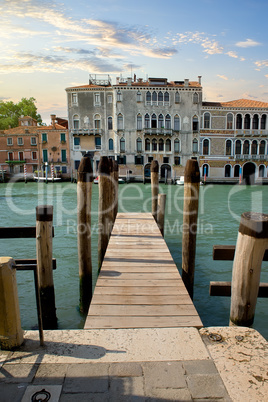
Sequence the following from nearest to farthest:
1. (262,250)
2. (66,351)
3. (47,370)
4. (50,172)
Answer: (47,370) → (66,351) → (262,250) → (50,172)

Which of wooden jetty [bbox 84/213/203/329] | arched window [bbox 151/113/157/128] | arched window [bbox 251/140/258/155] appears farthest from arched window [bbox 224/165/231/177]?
wooden jetty [bbox 84/213/203/329]

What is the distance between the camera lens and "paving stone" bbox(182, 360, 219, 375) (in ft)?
6.79

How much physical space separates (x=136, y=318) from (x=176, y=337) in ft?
2.35

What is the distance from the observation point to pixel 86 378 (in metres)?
1.99

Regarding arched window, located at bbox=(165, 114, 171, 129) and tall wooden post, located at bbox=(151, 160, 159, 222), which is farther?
arched window, located at bbox=(165, 114, 171, 129)

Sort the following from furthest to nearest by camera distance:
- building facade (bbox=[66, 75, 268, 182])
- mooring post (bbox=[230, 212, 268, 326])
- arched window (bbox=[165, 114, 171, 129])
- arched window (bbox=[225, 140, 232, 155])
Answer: arched window (bbox=[225, 140, 232, 155])
arched window (bbox=[165, 114, 171, 129])
building facade (bbox=[66, 75, 268, 182])
mooring post (bbox=[230, 212, 268, 326])

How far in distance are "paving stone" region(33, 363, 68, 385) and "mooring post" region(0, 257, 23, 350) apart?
0.31 m

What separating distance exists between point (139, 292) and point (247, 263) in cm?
170

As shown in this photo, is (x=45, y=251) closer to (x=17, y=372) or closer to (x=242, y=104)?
(x=17, y=372)

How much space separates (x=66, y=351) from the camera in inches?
88.4

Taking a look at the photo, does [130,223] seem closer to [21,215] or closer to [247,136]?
[21,215]

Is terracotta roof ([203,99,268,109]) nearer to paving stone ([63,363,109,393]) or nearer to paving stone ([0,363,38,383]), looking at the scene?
paving stone ([63,363,109,393])

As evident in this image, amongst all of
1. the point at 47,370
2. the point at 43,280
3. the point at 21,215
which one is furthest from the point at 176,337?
the point at 21,215

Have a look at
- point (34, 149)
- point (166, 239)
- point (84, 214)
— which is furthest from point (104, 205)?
point (34, 149)
